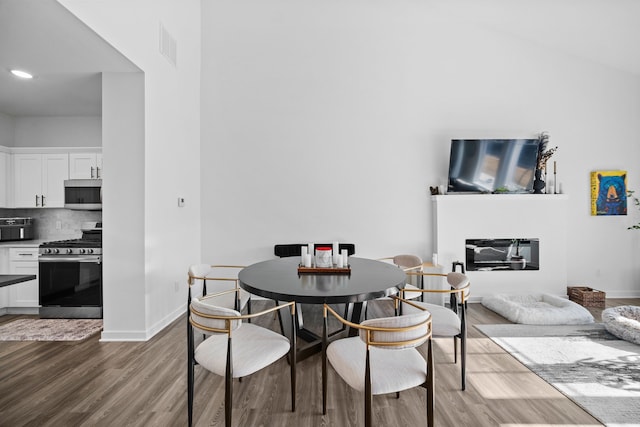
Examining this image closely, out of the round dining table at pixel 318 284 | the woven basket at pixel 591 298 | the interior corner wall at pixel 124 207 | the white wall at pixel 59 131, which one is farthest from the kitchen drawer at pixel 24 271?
the woven basket at pixel 591 298

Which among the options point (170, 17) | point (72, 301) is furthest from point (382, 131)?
point (72, 301)

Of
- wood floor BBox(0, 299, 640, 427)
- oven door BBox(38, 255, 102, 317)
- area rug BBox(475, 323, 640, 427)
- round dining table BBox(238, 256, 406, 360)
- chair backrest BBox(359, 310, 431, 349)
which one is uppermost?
round dining table BBox(238, 256, 406, 360)

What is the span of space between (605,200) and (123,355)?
6.59 metres

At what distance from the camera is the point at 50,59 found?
3.15 m

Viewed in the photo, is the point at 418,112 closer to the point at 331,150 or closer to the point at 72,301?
the point at 331,150

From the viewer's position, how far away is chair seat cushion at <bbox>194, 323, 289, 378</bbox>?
72.5 inches

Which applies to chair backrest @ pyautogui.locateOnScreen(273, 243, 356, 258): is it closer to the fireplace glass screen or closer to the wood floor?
the fireplace glass screen

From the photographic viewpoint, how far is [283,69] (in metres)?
4.92

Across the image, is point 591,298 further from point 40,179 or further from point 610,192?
point 40,179

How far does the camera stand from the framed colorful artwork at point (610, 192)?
4.94m

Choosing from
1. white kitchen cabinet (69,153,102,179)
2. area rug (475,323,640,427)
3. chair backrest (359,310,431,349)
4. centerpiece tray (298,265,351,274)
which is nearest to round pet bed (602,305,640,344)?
area rug (475,323,640,427)

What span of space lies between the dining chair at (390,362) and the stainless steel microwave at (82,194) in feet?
14.0

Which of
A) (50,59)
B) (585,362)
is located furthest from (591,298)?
(50,59)

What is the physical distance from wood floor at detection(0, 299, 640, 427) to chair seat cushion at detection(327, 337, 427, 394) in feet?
1.58
